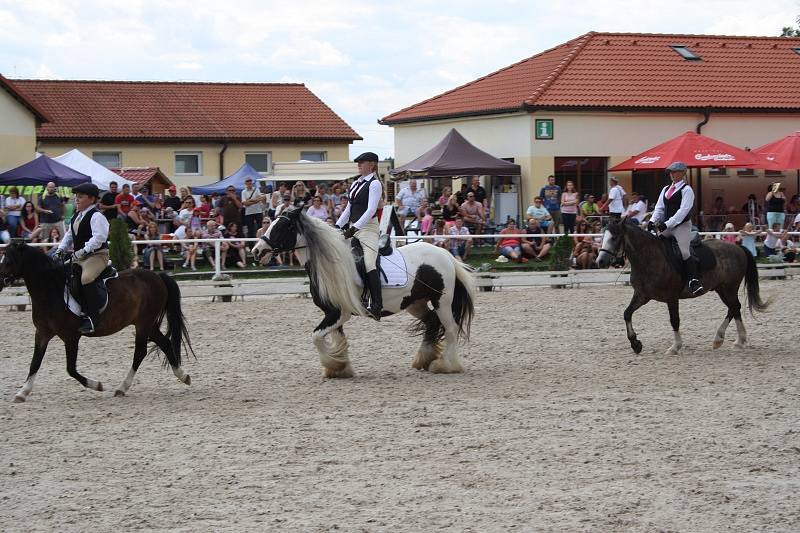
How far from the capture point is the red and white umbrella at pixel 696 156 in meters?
25.5

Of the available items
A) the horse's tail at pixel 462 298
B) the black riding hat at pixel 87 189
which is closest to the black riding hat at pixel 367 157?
the horse's tail at pixel 462 298

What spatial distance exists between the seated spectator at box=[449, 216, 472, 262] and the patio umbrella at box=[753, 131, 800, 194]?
30.0 ft

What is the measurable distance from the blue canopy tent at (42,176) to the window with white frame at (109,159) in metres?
16.5

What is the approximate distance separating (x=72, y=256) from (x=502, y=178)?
68.0 ft

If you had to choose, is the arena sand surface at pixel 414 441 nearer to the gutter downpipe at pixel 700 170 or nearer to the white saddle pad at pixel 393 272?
the white saddle pad at pixel 393 272

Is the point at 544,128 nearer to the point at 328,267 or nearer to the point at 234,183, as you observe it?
the point at 234,183

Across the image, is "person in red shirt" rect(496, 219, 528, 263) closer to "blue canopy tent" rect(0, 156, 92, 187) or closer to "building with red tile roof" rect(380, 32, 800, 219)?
"building with red tile roof" rect(380, 32, 800, 219)

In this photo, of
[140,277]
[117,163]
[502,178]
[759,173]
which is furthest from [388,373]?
[117,163]

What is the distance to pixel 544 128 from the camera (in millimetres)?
29234

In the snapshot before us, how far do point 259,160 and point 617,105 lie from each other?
675 inches

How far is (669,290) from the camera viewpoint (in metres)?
12.1

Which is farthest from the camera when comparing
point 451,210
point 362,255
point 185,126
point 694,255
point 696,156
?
point 185,126

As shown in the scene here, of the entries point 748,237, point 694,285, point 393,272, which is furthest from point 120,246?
point 748,237

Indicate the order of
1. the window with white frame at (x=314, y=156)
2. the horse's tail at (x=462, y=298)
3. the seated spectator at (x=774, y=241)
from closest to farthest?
1. the horse's tail at (x=462, y=298)
2. the seated spectator at (x=774, y=241)
3. the window with white frame at (x=314, y=156)
